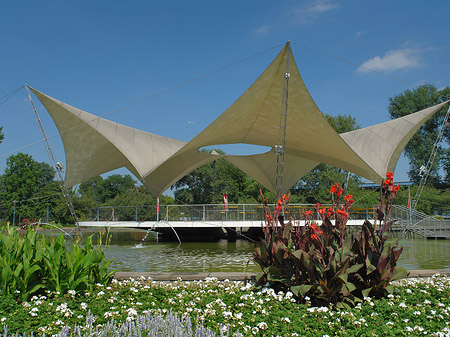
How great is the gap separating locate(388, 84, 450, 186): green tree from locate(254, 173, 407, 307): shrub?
126ft

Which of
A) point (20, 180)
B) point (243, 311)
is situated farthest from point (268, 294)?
point (20, 180)

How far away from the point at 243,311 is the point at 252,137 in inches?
531

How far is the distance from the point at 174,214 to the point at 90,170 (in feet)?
16.1

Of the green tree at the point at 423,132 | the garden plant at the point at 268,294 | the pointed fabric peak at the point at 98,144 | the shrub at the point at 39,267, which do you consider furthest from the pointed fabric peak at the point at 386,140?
the green tree at the point at 423,132

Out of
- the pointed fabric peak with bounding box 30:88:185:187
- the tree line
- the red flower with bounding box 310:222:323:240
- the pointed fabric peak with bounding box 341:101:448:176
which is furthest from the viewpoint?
the tree line

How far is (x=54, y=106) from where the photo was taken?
589 inches

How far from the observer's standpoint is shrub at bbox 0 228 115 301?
448 cm

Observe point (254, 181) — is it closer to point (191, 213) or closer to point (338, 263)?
point (191, 213)

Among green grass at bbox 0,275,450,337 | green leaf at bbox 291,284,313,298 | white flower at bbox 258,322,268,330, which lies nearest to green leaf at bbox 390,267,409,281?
green grass at bbox 0,275,450,337

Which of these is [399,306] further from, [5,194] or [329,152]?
[5,194]

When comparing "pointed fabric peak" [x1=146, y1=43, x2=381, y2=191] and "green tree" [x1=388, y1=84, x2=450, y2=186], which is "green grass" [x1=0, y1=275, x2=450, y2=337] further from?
"green tree" [x1=388, y1=84, x2=450, y2=186]

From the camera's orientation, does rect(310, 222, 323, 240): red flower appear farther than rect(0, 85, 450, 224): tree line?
No

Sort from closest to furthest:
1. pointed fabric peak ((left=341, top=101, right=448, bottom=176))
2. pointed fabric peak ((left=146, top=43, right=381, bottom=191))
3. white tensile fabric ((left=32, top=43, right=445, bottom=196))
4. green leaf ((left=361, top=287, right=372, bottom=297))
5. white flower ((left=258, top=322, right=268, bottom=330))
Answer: white flower ((left=258, top=322, right=268, bottom=330)) → green leaf ((left=361, top=287, right=372, bottom=297)) → pointed fabric peak ((left=146, top=43, right=381, bottom=191)) → white tensile fabric ((left=32, top=43, right=445, bottom=196)) → pointed fabric peak ((left=341, top=101, right=448, bottom=176))

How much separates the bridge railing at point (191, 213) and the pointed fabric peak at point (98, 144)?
2.57 metres
